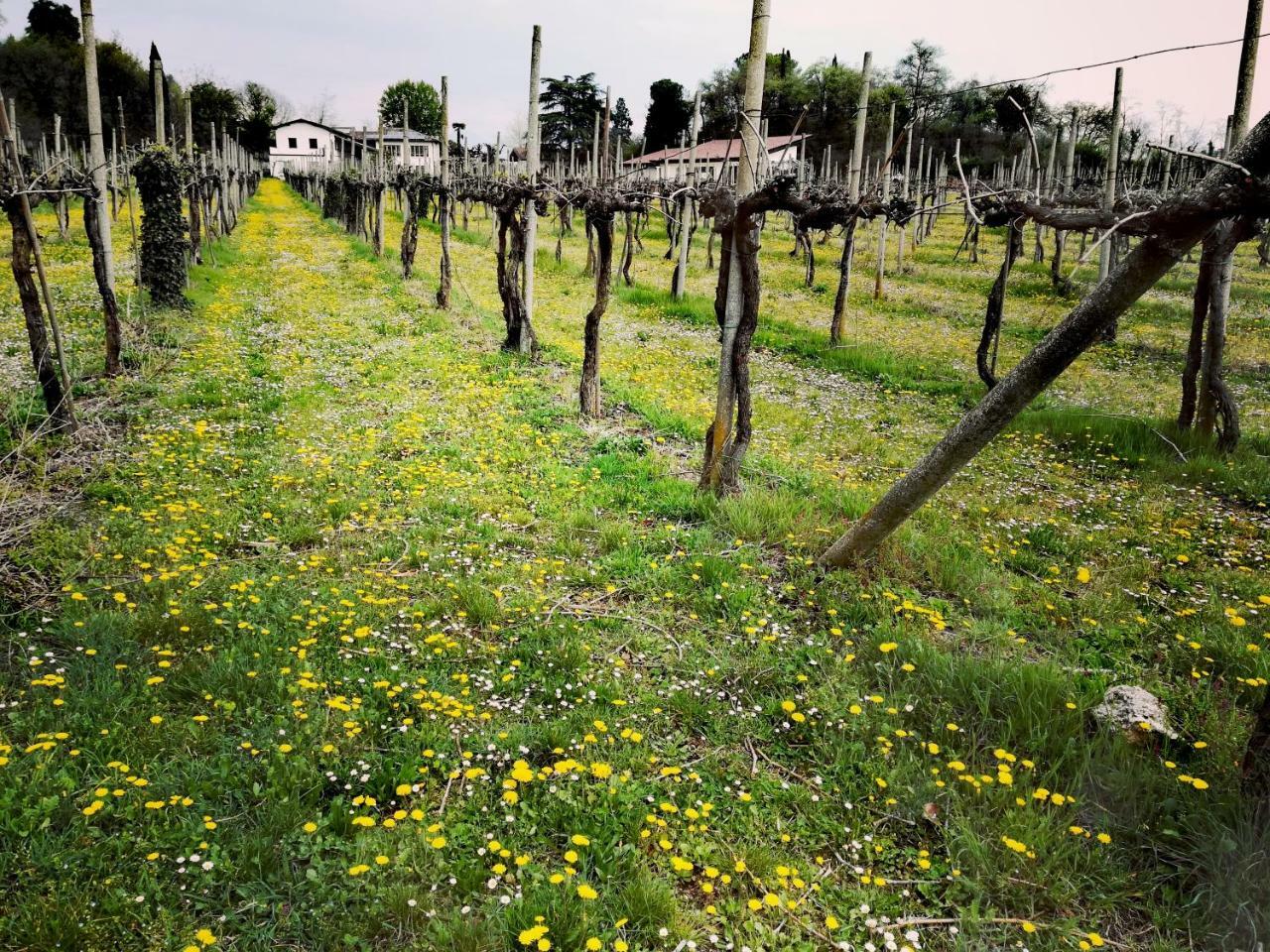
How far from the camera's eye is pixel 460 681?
16.6 feet

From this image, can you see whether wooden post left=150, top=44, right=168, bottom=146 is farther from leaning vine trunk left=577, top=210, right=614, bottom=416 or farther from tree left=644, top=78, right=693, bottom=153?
tree left=644, top=78, right=693, bottom=153

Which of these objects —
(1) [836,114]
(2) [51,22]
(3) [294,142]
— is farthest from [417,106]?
(1) [836,114]

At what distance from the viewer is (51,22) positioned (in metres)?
63.2

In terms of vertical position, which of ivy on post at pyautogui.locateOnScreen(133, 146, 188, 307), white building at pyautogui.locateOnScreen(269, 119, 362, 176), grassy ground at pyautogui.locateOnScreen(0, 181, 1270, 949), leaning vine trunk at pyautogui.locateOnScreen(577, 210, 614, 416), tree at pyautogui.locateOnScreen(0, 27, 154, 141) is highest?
white building at pyautogui.locateOnScreen(269, 119, 362, 176)

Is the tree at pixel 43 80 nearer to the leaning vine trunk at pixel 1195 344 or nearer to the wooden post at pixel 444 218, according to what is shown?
the wooden post at pixel 444 218

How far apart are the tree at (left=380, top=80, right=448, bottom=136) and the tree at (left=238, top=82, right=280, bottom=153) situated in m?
15.8

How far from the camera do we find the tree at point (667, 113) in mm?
70375

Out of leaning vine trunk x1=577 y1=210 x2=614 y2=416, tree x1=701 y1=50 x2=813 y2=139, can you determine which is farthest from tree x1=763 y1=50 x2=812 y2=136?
leaning vine trunk x1=577 y1=210 x2=614 y2=416

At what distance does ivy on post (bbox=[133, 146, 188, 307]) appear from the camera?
55.1ft

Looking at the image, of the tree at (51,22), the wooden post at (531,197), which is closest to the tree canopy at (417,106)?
the tree at (51,22)

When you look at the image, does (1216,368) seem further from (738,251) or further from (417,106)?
(417,106)

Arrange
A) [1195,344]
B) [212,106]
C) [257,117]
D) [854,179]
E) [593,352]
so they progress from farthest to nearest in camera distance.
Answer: [257,117], [212,106], [854,179], [593,352], [1195,344]

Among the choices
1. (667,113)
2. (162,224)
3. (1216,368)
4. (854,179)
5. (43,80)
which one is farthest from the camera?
(667,113)

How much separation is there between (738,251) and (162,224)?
51.4ft
